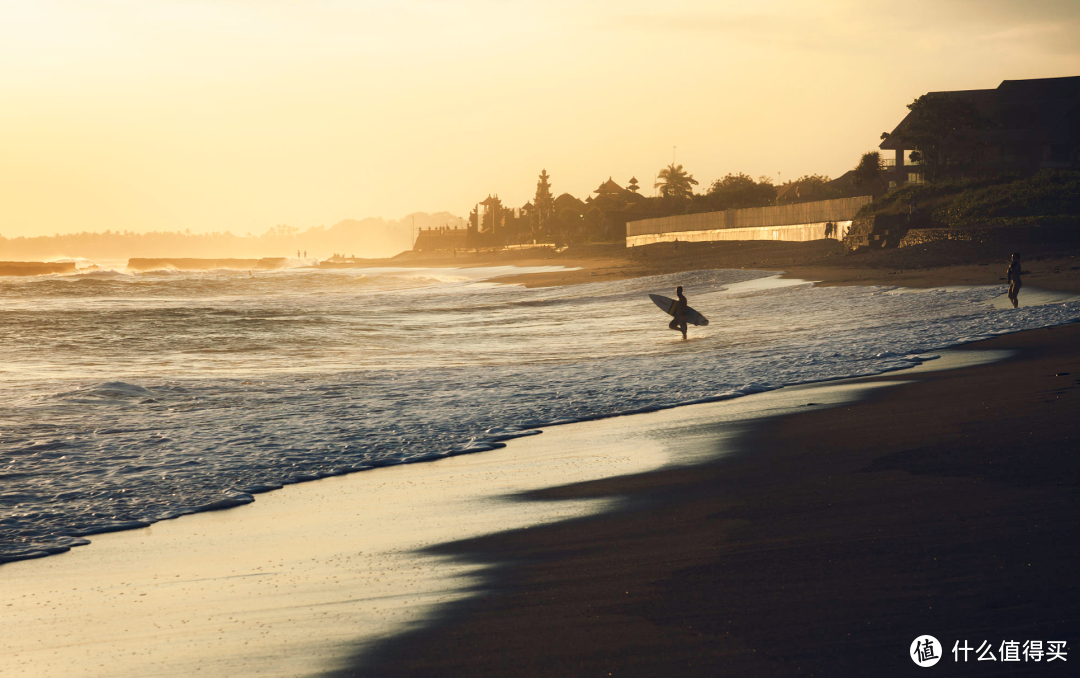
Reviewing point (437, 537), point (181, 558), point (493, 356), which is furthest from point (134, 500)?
point (493, 356)

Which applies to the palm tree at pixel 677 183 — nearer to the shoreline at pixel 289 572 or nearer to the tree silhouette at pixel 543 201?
the tree silhouette at pixel 543 201

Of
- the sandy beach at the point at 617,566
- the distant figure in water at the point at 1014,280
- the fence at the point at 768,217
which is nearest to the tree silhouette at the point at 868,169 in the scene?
the fence at the point at 768,217

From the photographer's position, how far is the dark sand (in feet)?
11.8

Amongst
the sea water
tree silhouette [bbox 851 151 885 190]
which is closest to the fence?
tree silhouette [bbox 851 151 885 190]

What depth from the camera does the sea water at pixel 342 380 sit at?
7.71 meters

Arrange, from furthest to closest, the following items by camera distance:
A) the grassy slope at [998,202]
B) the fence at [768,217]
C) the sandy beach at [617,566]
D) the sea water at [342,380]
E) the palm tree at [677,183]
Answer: the palm tree at [677,183] < the fence at [768,217] < the grassy slope at [998,202] < the sea water at [342,380] < the sandy beach at [617,566]

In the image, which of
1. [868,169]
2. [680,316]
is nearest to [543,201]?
[868,169]

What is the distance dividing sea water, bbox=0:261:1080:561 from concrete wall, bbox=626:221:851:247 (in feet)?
84.1

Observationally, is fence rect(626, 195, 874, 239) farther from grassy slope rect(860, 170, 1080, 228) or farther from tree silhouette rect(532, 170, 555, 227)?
tree silhouette rect(532, 170, 555, 227)

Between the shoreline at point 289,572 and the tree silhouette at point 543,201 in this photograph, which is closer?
the shoreline at point 289,572

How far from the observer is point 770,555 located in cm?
466

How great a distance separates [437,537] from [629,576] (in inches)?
63.3

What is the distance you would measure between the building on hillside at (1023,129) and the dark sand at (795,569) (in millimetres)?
59278

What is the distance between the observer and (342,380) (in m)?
14.0
